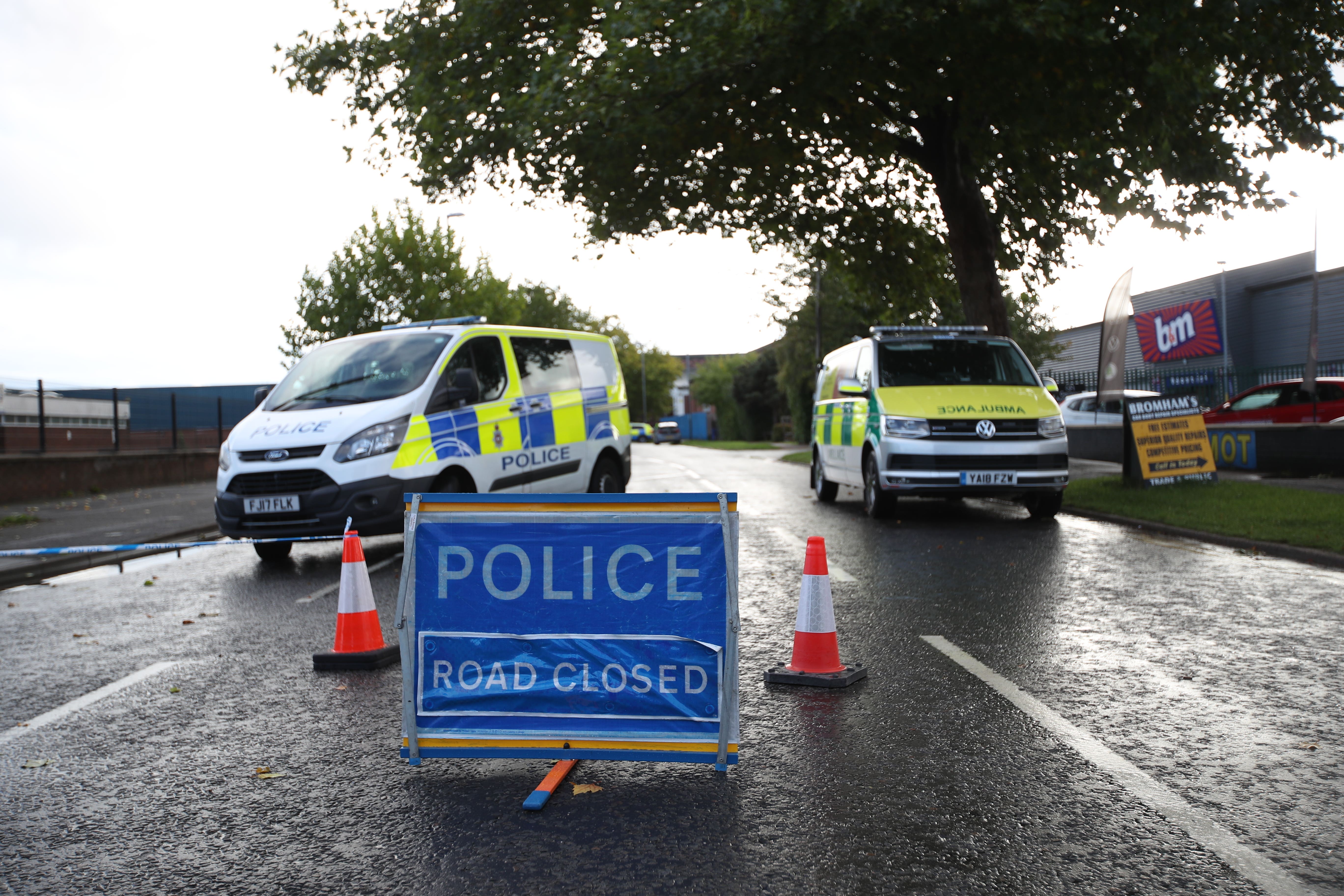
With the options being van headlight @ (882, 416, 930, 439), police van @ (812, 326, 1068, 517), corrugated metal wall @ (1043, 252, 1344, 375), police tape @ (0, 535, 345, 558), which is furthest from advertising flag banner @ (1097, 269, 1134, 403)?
corrugated metal wall @ (1043, 252, 1344, 375)

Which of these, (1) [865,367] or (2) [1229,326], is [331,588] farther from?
(2) [1229,326]

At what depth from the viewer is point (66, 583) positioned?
9328 millimetres

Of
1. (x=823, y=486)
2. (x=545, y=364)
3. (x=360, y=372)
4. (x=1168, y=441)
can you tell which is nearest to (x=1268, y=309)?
(x=1168, y=441)

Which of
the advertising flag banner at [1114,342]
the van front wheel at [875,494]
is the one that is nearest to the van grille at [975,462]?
the van front wheel at [875,494]

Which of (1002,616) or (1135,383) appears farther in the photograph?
(1135,383)

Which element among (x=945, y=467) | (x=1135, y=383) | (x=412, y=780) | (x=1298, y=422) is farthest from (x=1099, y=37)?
(x=1135, y=383)

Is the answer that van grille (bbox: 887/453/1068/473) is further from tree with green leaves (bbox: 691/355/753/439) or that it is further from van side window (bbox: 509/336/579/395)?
tree with green leaves (bbox: 691/355/753/439)

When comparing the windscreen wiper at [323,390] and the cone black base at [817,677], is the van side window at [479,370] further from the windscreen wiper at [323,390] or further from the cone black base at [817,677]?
the cone black base at [817,677]

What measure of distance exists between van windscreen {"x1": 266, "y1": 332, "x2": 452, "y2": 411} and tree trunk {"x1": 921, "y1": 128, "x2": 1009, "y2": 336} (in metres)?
10.4

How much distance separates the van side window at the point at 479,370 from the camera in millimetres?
9750

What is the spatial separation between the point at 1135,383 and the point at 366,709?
29985mm

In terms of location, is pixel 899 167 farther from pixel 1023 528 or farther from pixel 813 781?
pixel 813 781

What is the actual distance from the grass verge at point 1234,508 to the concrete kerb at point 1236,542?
0.20 feet

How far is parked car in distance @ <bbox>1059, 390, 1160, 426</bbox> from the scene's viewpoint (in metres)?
24.5
